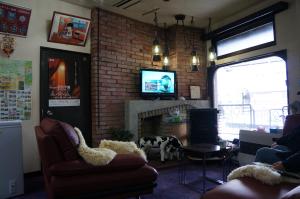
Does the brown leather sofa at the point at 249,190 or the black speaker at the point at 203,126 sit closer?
the brown leather sofa at the point at 249,190

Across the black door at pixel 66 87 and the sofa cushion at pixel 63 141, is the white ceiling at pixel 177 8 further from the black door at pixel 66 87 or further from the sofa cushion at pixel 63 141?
the sofa cushion at pixel 63 141

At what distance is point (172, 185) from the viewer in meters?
3.06

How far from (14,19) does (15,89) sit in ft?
3.20

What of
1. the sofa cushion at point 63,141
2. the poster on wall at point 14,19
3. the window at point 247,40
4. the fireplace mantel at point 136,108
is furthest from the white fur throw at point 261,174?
the poster on wall at point 14,19

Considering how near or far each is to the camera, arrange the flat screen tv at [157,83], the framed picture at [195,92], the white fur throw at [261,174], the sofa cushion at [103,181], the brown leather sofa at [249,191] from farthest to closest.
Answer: the framed picture at [195,92], the flat screen tv at [157,83], the sofa cushion at [103,181], the white fur throw at [261,174], the brown leather sofa at [249,191]

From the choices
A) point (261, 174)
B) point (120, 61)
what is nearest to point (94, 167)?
point (261, 174)

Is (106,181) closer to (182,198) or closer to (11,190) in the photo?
(182,198)

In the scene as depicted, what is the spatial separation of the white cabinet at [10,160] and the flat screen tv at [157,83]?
89.9 inches

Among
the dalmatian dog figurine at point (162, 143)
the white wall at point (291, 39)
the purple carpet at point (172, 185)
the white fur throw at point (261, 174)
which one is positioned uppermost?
the white wall at point (291, 39)

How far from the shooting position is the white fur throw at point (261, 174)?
165cm

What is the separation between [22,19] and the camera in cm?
328

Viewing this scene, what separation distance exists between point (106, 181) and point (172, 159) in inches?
97.9

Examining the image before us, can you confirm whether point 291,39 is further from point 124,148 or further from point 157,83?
point 124,148

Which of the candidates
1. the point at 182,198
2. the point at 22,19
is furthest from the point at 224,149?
the point at 22,19
